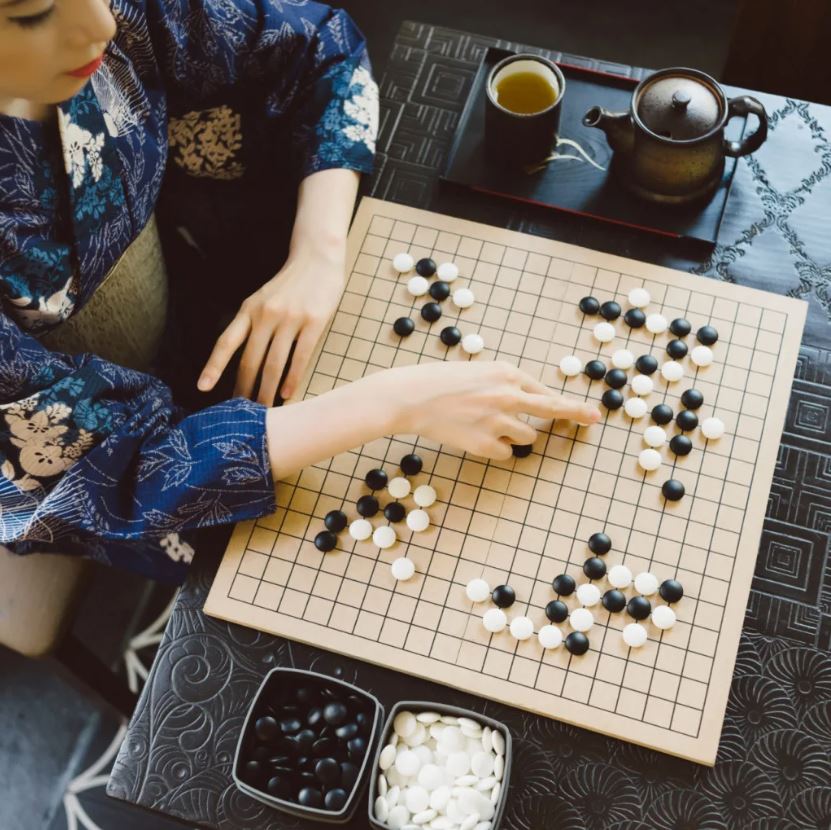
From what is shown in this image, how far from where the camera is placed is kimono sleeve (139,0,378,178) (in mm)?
1076

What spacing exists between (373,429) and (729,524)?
40 centimetres

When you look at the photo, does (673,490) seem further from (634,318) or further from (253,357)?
(253,357)

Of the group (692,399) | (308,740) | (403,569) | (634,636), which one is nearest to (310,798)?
(308,740)

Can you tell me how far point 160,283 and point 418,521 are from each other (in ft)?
1.77

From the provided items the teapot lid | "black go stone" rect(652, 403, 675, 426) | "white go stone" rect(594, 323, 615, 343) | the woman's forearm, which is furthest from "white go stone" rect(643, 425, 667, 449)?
the woman's forearm

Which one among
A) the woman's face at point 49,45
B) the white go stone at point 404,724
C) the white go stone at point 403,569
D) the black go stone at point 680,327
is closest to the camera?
the woman's face at point 49,45

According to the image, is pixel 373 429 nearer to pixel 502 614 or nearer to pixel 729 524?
pixel 502 614

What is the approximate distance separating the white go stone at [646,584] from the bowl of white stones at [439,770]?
22 cm

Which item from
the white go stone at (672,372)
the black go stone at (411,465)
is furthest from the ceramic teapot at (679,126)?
the black go stone at (411,465)

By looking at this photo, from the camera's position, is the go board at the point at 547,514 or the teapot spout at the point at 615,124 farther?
the teapot spout at the point at 615,124

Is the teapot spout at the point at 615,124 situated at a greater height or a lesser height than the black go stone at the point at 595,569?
greater

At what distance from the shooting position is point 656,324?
105 centimetres

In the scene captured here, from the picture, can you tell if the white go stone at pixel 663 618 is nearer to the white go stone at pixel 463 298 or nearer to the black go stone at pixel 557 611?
the black go stone at pixel 557 611

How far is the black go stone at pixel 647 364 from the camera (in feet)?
3.35
